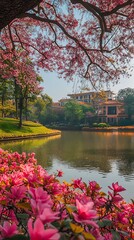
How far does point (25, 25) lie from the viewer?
779 cm

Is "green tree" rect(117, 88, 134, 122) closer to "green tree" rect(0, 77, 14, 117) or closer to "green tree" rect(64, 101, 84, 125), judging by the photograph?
"green tree" rect(64, 101, 84, 125)

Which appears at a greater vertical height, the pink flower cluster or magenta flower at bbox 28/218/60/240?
magenta flower at bbox 28/218/60/240

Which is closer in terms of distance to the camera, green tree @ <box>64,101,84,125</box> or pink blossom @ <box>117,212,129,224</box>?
pink blossom @ <box>117,212,129,224</box>

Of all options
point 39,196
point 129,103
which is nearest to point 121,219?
point 39,196

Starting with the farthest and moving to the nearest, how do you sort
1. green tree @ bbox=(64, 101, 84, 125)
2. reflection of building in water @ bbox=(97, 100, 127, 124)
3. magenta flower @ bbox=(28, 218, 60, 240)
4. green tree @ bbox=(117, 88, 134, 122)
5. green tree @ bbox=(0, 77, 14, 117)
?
reflection of building in water @ bbox=(97, 100, 127, 124), green tree @ bbox=(64, 101, 84, 125), green tree @ bbox=(117, 88, 134, 122), green tree @ bbox=(0, 77, 14, 117), magenta flower @ bbox=(28, 218, 60, 240)

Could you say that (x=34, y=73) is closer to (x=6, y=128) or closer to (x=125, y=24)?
(x=125, y=24)

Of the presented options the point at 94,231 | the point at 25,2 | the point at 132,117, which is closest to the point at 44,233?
the point at 94,231

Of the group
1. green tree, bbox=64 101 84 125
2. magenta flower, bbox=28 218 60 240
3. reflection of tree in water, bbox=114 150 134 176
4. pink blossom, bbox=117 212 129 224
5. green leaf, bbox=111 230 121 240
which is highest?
green tree, bbox=64 101 84 125

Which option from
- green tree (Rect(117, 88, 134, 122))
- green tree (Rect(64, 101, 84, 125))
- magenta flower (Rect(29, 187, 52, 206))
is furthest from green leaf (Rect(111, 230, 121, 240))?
green tree (Rect(117, 88, 134, 122))

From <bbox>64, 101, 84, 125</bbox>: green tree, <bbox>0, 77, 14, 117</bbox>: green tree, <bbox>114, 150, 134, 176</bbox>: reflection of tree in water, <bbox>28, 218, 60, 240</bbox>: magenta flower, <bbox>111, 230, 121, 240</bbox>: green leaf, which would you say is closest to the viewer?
<bbox>28, 218, 60, 240</bbox>: magenta flower

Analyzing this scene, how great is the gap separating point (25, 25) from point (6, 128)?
19.5 meters

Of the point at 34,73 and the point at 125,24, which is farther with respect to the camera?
the point at 34,73

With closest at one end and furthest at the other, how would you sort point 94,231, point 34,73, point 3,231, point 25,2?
point 3,231, point 94,231, point 25,2, point 34,73

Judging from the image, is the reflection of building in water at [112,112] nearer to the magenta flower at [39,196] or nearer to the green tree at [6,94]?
the green tree at [6,94]
